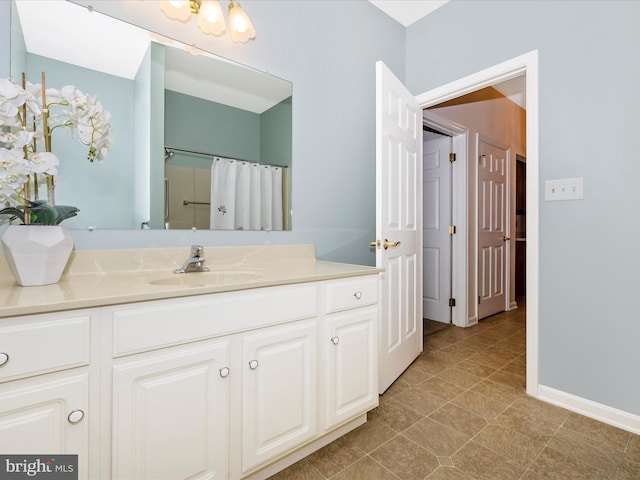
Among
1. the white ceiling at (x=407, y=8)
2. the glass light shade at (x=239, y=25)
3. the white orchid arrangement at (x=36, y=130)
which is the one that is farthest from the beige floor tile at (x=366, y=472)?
the white ceiling at (x=407, y=8)

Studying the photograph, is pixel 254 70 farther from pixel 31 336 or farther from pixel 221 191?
pixel 31 336

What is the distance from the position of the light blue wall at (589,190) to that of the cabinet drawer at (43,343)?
2.19 m

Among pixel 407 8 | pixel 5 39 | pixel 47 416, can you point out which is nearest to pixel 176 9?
pixel 5 39

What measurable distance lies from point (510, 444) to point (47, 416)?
5.70ft

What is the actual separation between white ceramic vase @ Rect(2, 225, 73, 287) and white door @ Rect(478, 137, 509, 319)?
138 inches

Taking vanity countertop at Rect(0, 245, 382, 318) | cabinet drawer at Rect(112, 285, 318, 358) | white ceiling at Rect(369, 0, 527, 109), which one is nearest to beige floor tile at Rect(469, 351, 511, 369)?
vanity countertop at Rect(0, 245, 382, 318)

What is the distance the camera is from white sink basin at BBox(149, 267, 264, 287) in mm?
1093

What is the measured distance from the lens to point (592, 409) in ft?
5.41

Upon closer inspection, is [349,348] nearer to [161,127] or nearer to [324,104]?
[161,127]

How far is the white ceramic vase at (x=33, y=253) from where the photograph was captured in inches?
37.4

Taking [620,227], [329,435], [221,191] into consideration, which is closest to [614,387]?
[620,227]

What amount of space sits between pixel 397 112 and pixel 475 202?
5.98 ft

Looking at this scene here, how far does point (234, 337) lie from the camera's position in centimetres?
106

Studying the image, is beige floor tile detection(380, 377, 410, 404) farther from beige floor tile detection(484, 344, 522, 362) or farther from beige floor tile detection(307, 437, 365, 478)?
beige floor tile detection(484, 344, 522, 362)
